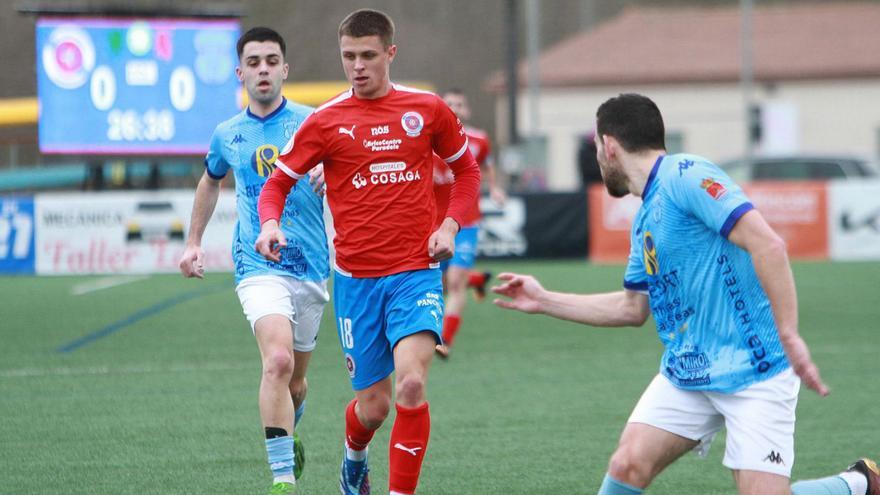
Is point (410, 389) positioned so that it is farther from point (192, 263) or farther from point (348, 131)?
point (192, 263)

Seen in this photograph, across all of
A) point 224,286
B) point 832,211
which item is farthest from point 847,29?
point 224,286

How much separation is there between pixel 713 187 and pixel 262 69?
2.97 meters

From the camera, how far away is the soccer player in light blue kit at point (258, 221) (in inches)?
275

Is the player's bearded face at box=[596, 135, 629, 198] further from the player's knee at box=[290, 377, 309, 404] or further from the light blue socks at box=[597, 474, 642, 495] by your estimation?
the player's knee at box=[290, 377, 309, 404]

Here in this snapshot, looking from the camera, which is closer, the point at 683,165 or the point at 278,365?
the point at 683,165

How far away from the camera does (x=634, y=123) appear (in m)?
5.05

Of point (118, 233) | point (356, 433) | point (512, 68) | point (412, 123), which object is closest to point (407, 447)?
point (356, 433)

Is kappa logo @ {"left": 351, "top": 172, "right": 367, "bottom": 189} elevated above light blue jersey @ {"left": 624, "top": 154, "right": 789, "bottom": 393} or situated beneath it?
elevated above

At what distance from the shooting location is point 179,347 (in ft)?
42.9

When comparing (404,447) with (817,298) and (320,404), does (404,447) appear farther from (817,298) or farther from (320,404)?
(817,298)

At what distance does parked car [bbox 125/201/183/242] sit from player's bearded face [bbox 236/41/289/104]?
46.7 feet

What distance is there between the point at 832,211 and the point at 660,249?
17.9 m

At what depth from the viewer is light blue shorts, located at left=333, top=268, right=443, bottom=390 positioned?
6281 millimetres

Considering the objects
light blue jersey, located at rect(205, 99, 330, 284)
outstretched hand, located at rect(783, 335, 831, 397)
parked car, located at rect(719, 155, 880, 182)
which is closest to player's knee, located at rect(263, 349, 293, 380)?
light blue jersey, located at rect(205, 99, 330, 284)
